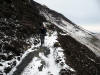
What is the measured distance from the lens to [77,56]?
37.1 m

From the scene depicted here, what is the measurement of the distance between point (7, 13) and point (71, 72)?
1917 cm

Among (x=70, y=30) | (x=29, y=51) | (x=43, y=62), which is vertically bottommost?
(x=70, y=30)

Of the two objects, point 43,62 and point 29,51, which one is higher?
point 29,51

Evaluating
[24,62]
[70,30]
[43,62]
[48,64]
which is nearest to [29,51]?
[43,62]

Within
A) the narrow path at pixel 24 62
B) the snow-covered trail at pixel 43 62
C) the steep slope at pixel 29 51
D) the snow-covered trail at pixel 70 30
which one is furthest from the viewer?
the snow-covered trail at pixel 70 30

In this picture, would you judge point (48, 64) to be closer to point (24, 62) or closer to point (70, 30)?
point (24, 62)

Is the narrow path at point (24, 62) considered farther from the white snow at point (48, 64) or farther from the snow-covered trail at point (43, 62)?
the white snow at point (48, 64)

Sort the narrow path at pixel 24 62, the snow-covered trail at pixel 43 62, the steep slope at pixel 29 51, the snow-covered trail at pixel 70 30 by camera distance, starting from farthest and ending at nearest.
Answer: the snow-covered trail at pixel 70 30
the steep slope at pixel 29 51
the snow-covered trail at pixel 43 62
the narrow path at pixel 24 62

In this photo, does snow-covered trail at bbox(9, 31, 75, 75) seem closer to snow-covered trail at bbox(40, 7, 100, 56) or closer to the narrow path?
the narrow path

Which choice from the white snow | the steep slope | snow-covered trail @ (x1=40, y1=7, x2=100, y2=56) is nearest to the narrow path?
the steep slope

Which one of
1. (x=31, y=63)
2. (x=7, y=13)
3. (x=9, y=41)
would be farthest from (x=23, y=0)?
(x=31, y=63)

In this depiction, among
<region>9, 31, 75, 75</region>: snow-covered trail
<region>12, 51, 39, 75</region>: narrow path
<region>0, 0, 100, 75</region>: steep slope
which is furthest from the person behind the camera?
<region>0, 0, 100, 75</region>: steep slope

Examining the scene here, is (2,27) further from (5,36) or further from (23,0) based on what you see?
(23,0)

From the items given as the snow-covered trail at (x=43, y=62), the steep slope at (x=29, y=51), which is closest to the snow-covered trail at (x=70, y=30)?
the steep slope at (x=29, y=51)
